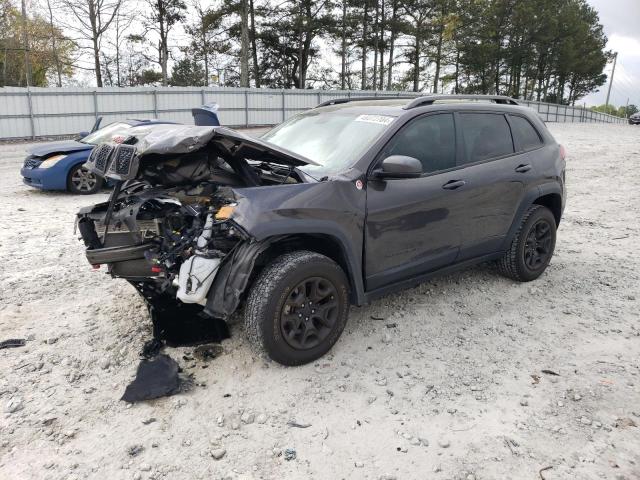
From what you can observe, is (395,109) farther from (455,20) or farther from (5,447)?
(455,20)

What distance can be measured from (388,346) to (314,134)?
1855 mm

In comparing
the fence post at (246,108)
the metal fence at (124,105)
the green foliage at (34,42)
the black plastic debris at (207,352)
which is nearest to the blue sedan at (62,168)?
the black plastic debris at (207,352)

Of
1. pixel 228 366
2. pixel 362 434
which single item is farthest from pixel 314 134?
pixel 362 434

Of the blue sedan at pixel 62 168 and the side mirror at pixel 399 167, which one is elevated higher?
the side mirror at pixel 399 167

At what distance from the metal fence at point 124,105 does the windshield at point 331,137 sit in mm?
13252

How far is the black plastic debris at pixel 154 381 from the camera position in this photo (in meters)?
3.14

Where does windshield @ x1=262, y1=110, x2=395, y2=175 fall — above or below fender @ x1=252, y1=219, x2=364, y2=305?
above

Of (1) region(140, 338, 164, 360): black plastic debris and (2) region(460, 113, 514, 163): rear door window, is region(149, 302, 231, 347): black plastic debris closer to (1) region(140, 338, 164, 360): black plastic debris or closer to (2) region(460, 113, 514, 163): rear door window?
(1) region(140, 338, 164, 360): black plastic debris

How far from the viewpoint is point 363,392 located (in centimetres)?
324

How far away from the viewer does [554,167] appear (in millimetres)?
5086

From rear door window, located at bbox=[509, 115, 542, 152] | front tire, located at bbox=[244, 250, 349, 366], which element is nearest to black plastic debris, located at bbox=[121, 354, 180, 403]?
front tire, located at bbox=[244, 250, 349, 366]

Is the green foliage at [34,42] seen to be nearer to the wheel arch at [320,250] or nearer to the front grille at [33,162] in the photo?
the front grille at [33,162]

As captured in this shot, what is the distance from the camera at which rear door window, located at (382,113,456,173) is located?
3.85 metres

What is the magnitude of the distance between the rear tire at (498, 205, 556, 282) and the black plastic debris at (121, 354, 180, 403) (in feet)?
10.7
